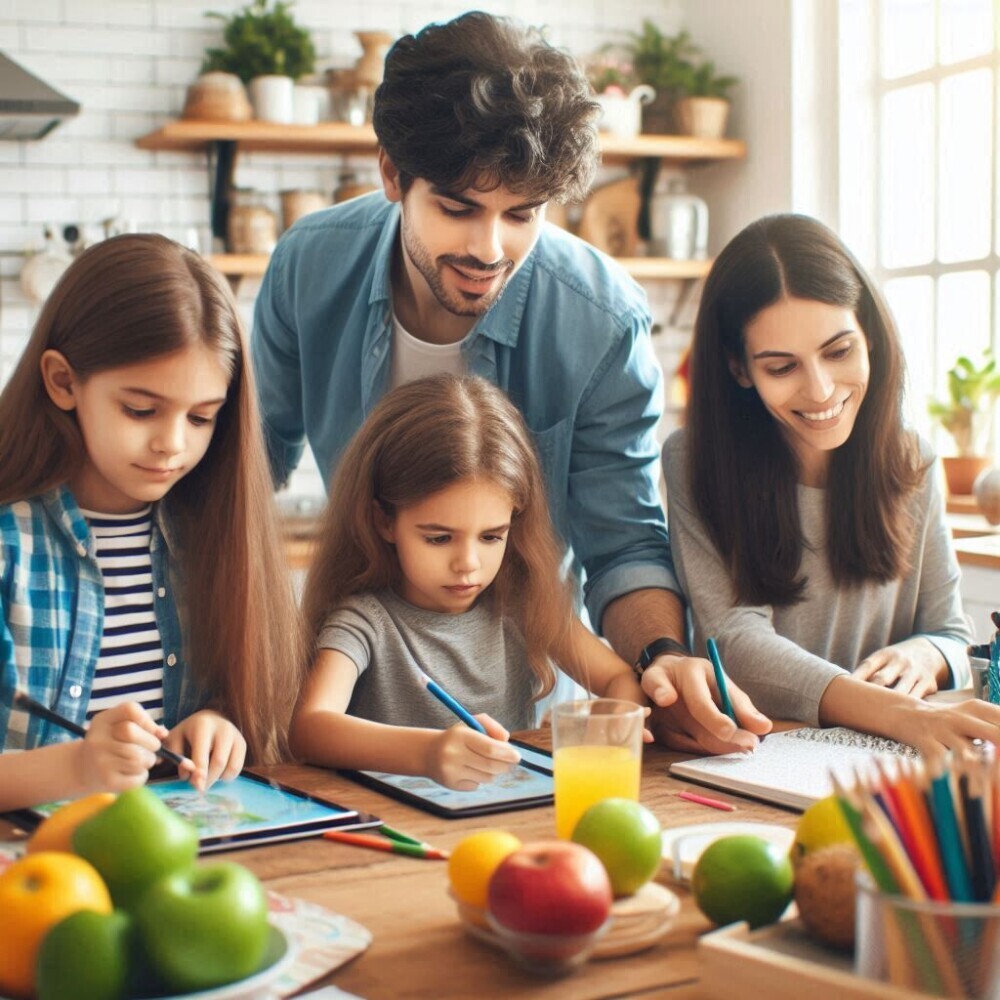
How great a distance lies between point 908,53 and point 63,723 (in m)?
3.95

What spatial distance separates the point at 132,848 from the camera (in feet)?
3.16

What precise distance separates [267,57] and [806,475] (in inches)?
110

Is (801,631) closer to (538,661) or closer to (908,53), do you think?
(538,661)

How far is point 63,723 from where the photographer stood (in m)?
1.33

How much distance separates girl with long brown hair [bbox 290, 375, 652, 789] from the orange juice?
560 millimetres

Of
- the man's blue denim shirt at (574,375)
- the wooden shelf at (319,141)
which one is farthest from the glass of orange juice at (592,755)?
the wooden shelf at (319,141)

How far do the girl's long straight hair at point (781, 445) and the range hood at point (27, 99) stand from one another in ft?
7.36

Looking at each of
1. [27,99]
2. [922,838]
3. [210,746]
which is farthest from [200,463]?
[27,99]

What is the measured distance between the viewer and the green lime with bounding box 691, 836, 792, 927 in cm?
105

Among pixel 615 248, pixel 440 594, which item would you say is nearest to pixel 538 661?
pixel 440 594

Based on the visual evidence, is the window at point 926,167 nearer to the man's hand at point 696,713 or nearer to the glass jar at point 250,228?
the glass jar at point 250,228

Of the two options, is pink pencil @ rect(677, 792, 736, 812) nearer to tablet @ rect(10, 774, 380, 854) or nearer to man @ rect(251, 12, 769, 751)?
man @ rect(251, 12, 769, 751)

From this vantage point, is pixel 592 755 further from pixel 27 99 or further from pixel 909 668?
pixel 27 99

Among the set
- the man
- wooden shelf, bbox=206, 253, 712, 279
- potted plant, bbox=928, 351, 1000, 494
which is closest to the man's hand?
the man
